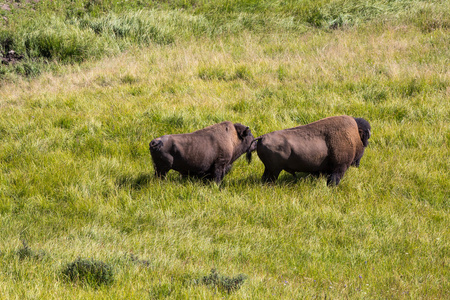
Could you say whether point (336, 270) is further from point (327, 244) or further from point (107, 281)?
point (107, 281)

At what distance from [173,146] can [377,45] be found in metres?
7.81

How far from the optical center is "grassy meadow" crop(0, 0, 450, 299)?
4.71 metres

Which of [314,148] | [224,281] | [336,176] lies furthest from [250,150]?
[224,281]

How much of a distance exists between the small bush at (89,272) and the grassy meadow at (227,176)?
5cm

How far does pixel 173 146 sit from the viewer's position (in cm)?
657

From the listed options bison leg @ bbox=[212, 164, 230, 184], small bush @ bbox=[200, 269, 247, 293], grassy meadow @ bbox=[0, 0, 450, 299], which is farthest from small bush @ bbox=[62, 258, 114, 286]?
bison leg @ bbox=[212, 164, 230, 184]

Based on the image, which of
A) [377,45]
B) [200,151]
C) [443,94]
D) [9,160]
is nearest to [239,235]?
[200,151]

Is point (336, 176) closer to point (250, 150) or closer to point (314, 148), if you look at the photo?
point (314, 148)

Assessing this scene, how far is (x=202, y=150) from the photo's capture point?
6719 millimetres

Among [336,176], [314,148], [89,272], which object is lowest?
[336,176]

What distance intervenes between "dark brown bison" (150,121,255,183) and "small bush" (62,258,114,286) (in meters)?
2.26

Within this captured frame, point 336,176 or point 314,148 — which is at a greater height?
point 314,148

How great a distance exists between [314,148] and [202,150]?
4.87 feet

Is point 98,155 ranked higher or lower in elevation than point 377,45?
lower
